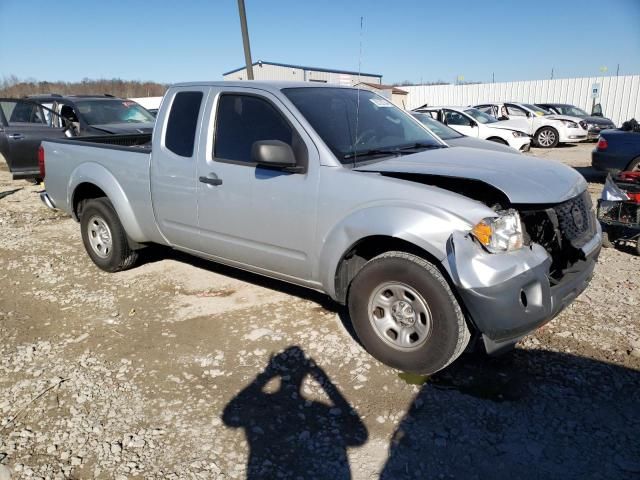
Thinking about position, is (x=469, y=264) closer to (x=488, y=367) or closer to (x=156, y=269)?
(x=488, y=367)

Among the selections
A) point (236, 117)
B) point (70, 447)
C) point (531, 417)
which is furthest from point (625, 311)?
point (70, 447)

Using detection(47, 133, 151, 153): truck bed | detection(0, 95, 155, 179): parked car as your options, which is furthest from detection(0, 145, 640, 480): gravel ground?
detection(0, 95, 155, 179): parked car

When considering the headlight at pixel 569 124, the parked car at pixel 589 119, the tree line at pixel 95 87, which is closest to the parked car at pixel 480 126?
the headlight at pixel 569 124

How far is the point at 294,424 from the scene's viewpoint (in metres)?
2.80

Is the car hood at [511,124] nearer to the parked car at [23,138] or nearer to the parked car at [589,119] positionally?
the parked car at [589,119]

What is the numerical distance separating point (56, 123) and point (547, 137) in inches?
610

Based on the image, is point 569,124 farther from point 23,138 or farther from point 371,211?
point 371,211

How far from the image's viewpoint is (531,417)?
2.80m

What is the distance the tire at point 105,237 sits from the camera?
→ 5.00 m

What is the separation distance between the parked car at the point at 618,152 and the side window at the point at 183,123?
791 cm

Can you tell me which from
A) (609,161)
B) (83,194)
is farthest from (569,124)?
(83,194)

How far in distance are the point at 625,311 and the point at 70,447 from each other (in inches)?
161

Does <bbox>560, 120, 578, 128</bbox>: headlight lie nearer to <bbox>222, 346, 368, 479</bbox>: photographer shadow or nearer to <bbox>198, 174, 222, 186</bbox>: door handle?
<bbox>198, 174, 222, 186</bbox>: door handle

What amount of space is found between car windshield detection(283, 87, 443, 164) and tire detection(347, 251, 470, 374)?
2.79 ft
